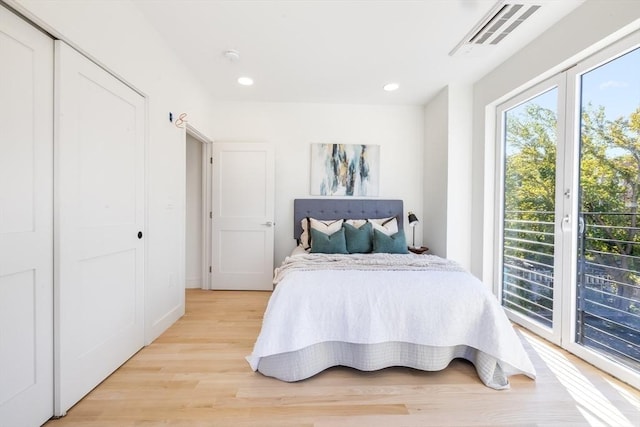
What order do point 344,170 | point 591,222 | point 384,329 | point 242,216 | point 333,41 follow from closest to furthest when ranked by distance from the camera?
point 384,329 → point 591,222 → point 333,41 → point 242,216 → point 344,170

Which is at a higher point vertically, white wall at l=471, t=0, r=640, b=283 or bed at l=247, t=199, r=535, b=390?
white wall at l=471, t=0, r=640, b=283

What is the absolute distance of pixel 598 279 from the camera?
6.31ft

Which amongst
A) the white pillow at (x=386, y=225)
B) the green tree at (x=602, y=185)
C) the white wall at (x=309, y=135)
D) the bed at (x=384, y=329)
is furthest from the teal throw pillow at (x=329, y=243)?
the green tree at (x=602, y=185)

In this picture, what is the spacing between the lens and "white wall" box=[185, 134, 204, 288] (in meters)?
3.65

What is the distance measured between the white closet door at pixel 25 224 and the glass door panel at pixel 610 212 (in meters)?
3.38

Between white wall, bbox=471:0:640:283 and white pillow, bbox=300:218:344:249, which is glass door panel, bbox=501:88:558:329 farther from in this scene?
white pillow, bbox=300:218:344:249

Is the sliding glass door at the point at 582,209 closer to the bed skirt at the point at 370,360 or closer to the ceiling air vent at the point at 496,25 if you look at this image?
the ceiling air vent at the point at 496,25

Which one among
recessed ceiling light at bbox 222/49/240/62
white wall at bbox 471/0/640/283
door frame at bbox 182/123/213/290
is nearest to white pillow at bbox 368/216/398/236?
white wall at bbox 471/0/640/283

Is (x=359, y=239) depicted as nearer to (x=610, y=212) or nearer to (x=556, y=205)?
(x=556, y=205)

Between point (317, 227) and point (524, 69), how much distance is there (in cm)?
250

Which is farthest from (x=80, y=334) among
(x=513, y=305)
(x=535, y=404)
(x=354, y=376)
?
(x=513, y=305)

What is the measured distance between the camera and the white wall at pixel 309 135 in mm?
3635

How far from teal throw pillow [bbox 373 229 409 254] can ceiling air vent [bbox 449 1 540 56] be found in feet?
5.92

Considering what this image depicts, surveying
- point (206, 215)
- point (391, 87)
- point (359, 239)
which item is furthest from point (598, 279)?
point (206, 215)
